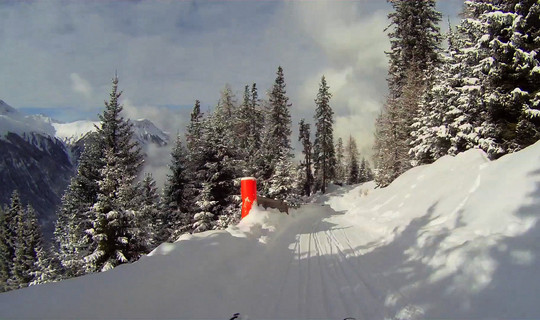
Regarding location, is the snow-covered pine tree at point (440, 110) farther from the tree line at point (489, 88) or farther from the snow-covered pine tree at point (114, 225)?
the snow-covered pine tree at point (114, 225)

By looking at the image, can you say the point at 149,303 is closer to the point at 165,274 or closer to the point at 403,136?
the point at 165,274

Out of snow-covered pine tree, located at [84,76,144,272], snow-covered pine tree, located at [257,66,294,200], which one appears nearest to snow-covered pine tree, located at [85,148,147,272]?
snow-covered pine tree, located at [84,76,144,272]

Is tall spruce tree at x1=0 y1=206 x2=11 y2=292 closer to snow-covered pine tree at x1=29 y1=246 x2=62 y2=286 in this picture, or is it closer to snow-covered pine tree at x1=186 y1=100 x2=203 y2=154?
snow-covered pine tree at x1=29 y1=246 x2=62 y2=286

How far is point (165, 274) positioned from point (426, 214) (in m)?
9.38

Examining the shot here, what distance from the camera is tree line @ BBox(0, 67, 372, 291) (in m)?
16.8

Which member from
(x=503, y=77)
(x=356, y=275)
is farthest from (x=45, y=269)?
(x=503, y=77)

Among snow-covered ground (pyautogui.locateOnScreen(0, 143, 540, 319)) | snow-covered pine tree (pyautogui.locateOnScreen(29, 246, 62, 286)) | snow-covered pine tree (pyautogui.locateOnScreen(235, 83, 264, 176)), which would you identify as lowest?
A: snow-covered pine tree (pyautogui.locateOnScreen(29, 246, 62, 286))

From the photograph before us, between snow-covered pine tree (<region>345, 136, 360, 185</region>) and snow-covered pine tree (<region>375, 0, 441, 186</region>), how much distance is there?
150 feet

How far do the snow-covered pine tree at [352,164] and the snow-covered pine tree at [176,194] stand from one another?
55787mm

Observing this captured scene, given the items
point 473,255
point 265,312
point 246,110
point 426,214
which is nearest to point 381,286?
point 473,255

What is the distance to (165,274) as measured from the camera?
5828mm

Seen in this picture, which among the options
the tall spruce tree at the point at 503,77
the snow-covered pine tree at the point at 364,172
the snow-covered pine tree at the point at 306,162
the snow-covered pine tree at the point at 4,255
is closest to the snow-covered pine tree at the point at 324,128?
the snow-covered pine tree at the point at 306,162

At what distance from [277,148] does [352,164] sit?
45214 millimetres

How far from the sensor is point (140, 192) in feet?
59.7
